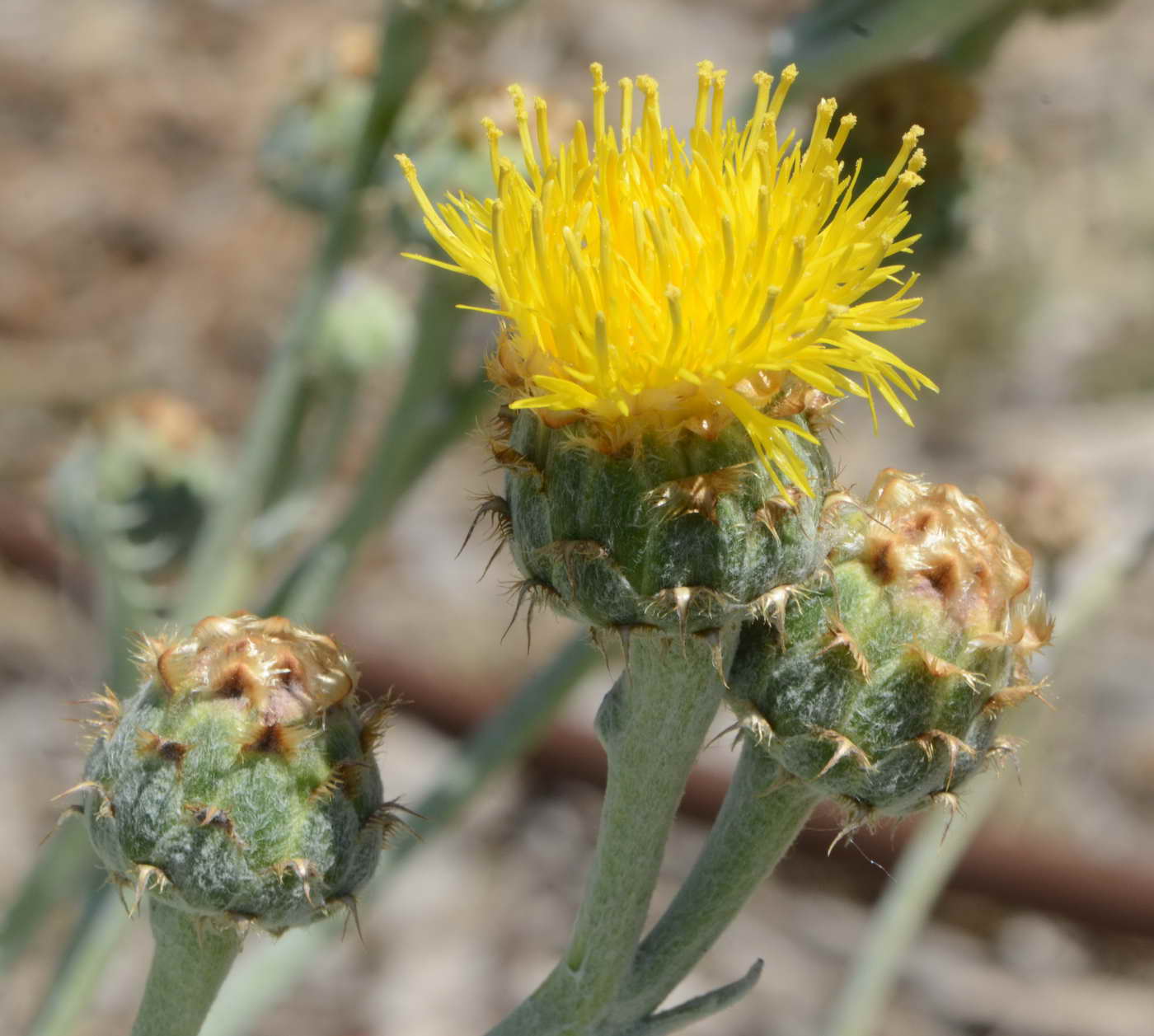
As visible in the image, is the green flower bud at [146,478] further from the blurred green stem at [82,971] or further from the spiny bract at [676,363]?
the spiny bract at [676,363]

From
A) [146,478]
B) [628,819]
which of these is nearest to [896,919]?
[628,819]

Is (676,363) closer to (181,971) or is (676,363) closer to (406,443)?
(181,971)

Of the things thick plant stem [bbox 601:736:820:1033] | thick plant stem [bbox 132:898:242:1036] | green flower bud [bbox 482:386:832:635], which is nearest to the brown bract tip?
green flower bud [bbox 482:386:832:635]

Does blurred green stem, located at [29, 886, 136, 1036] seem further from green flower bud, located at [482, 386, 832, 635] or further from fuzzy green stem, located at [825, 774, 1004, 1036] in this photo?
green flower bud, located at [482, 386, 832, 635]

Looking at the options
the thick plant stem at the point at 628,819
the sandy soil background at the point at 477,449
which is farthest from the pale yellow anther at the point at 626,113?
the sandy soil background at the point at 477,449

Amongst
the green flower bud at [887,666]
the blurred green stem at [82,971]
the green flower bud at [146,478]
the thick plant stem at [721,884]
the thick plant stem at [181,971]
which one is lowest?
the blurred green stem at [82,971]

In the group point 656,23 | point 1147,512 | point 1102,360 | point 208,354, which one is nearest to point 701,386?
point 1147,512
